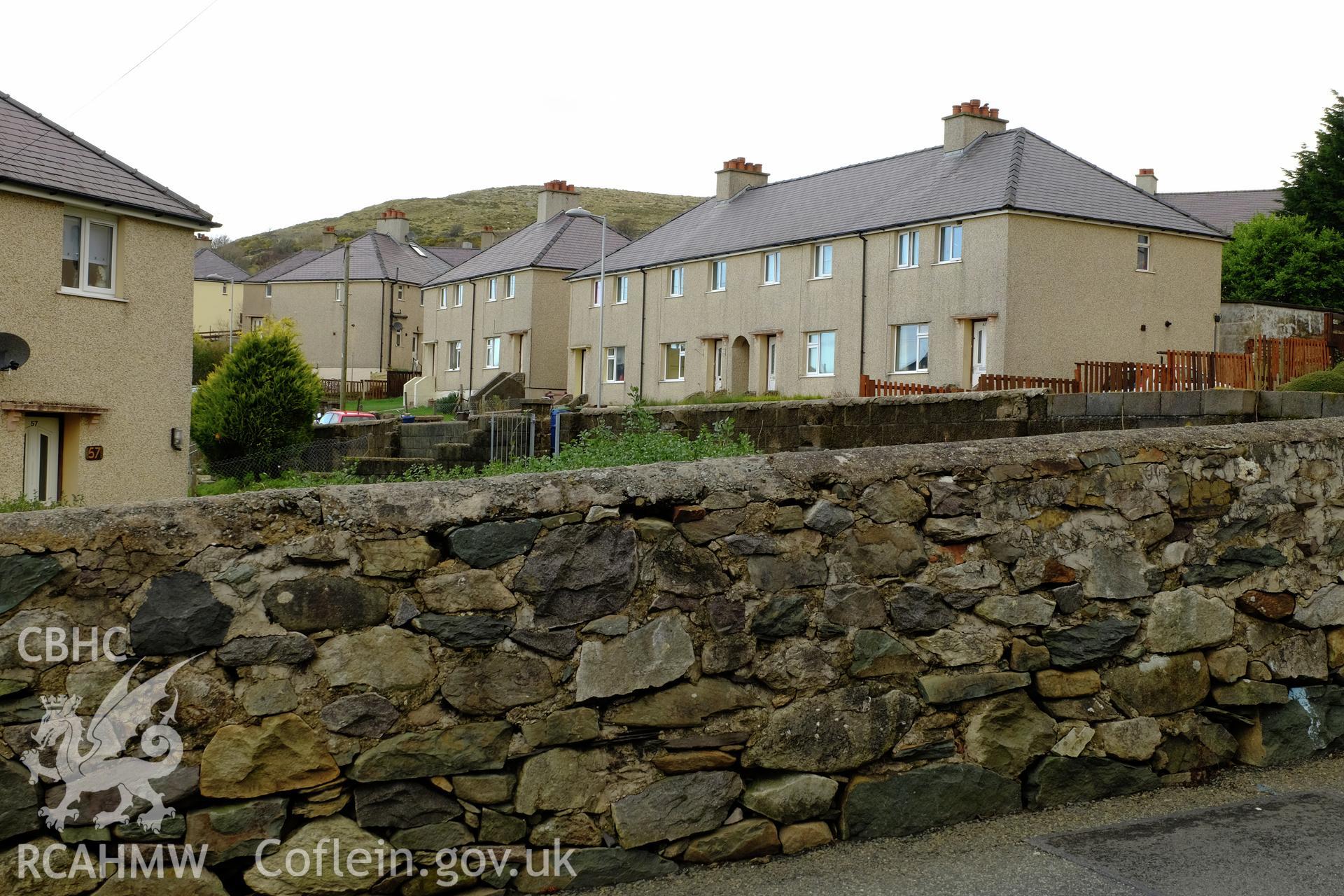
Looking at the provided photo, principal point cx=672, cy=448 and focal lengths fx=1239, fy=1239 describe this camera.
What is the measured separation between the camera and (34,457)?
18.8 m

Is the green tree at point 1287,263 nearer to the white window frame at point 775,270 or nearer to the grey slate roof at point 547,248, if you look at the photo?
the white window frame at point 775,270

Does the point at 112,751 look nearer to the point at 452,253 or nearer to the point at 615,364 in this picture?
the point at 615,364

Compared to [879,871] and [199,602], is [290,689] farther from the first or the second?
[879,871]

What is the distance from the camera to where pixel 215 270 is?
274 ft

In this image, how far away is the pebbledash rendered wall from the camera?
155 inches

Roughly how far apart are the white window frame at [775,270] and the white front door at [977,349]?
25.7 feet

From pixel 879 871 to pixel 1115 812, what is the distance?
4.03 feet

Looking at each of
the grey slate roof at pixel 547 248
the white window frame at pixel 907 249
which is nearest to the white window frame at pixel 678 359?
the grey slate roof at pixel 547 248

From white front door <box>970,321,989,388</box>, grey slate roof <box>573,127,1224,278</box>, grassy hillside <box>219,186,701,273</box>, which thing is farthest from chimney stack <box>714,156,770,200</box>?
grassy hillside <box>219,186,701,273</box>

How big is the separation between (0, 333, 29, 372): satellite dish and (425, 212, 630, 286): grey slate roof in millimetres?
35771

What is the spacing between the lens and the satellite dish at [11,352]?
693 inches

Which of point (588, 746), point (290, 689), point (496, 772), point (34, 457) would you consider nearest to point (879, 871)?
point (588, 746)

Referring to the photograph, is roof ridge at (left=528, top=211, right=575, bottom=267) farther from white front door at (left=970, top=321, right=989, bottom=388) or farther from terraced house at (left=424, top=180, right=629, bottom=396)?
white front door at (left=970, top=321, right=989, bottom=388)

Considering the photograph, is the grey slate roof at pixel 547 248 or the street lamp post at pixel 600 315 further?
the grey slate roof at pixel 547 248
